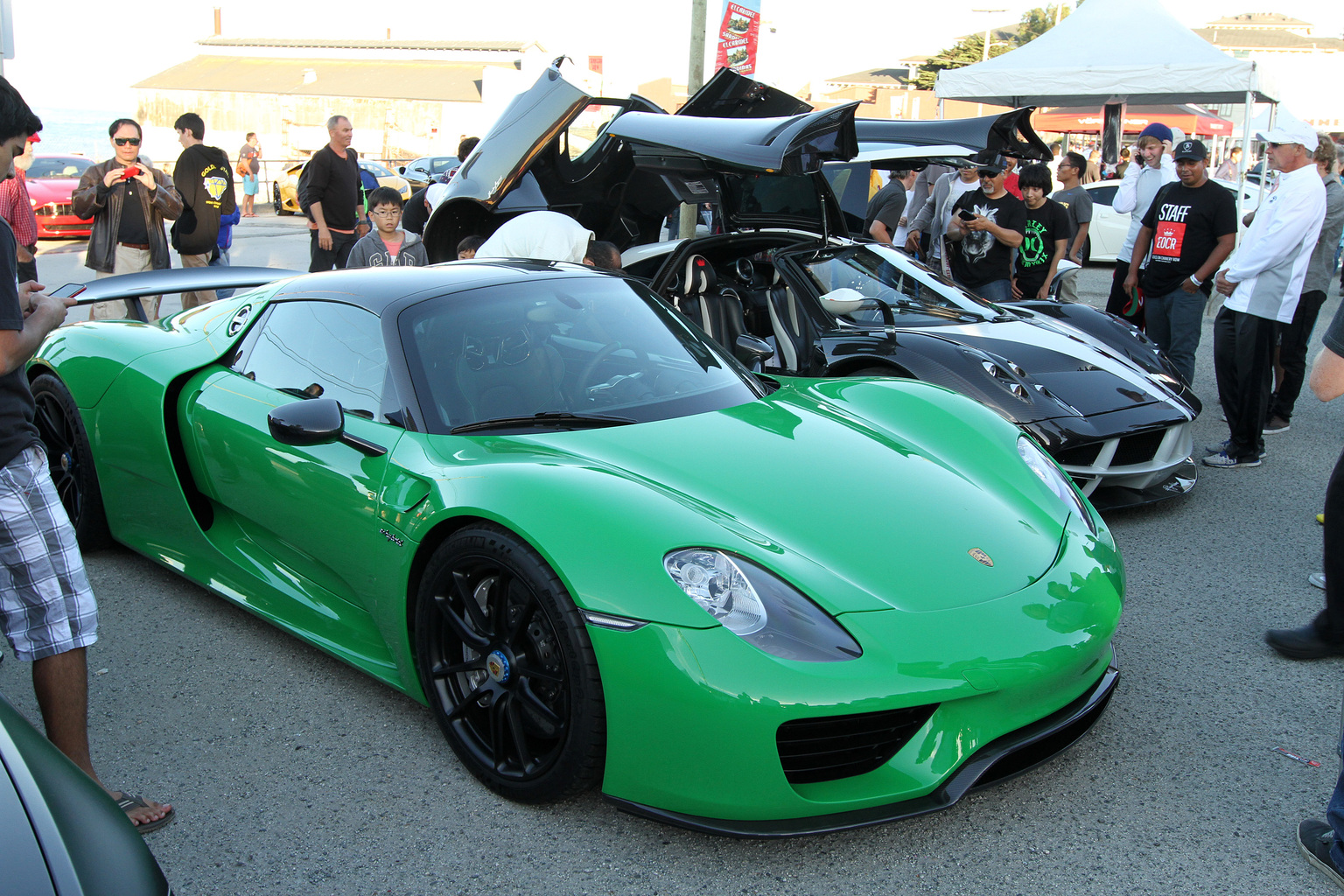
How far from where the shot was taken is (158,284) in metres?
4.30

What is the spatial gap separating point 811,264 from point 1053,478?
8.32 feet

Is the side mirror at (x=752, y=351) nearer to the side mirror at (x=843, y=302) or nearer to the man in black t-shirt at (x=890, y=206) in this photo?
the side mirror at (x=843, y=302)

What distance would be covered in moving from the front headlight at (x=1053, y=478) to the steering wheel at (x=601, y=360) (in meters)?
1.20

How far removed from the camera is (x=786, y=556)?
2316mm

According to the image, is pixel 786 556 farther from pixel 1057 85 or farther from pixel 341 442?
pixel 1057 85

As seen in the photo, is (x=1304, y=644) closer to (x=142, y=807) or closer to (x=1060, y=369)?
(x=1060, y=369)

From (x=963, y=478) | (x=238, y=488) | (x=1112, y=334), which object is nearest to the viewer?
(x=963, y=478)

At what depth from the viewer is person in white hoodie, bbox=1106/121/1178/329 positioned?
7.23 meters

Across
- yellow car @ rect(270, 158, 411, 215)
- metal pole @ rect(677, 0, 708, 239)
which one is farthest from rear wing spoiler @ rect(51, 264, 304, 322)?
yellow car @ rect(270, 158, 411, 215)

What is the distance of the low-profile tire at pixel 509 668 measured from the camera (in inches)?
88.4

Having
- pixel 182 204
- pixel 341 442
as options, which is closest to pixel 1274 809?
pixel 341 442

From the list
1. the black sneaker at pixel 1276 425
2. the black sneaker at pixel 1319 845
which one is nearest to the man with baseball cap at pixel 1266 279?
the black sneaker at pixel 1276 425

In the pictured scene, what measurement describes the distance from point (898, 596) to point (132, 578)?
309 cm

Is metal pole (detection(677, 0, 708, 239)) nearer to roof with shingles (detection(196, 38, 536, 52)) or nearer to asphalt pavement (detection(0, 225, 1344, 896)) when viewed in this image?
asphalt pavement (detection(0, 225, 1344, 896))
